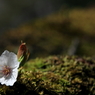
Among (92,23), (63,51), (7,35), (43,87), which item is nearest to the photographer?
(43,87)

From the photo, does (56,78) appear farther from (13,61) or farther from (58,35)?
(58,35)

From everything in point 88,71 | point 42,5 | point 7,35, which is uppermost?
point 42,5

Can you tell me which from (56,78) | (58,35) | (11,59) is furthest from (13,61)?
(58,35)

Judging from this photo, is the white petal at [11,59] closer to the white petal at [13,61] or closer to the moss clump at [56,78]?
the white petal at [13,61]

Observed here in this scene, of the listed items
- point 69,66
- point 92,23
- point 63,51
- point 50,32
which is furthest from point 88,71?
point 92,23

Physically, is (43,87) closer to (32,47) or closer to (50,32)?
(32,47)

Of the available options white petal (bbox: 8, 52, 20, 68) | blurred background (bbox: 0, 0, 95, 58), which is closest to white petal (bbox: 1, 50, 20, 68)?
white petal (bbox: 8, 52, 20, 68)

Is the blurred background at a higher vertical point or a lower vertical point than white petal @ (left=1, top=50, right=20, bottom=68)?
higher

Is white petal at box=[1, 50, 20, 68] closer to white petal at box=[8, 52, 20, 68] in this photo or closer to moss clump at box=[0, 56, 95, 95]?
white petal at box=[8, 52, 20, 68]
